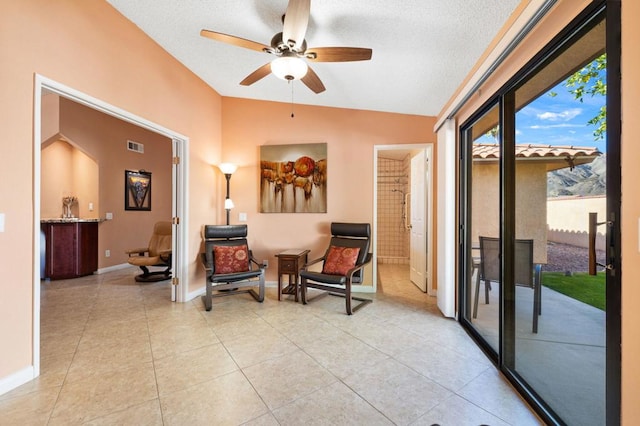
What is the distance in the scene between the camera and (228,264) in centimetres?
358

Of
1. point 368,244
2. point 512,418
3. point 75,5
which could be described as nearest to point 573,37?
point 512,418

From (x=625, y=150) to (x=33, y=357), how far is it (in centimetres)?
357

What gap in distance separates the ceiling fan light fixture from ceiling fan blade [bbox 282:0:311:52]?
0.11 m

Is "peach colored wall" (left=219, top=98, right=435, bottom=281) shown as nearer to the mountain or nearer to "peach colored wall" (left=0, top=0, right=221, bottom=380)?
"peach colored wall" (left=0, top=0, right=221, bottom=380)

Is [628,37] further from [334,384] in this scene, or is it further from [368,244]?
[368,244]

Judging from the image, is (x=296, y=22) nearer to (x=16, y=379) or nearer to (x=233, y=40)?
(x=233, y=40)

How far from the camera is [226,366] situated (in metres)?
2.06

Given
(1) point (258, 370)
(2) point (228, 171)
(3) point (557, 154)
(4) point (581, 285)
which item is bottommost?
(1) point (258, 370)

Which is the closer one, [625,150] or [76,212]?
[625,150]

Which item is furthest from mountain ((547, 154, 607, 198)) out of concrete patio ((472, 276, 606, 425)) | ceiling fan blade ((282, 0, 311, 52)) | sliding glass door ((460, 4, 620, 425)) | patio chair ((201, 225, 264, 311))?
patio chair ((201, 225, 264, 311))

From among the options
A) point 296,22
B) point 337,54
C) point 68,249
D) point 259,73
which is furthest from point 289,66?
point 68,249

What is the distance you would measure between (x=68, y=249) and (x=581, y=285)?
6.62 m

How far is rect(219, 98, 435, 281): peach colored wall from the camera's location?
4.08m

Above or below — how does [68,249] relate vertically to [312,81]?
below
